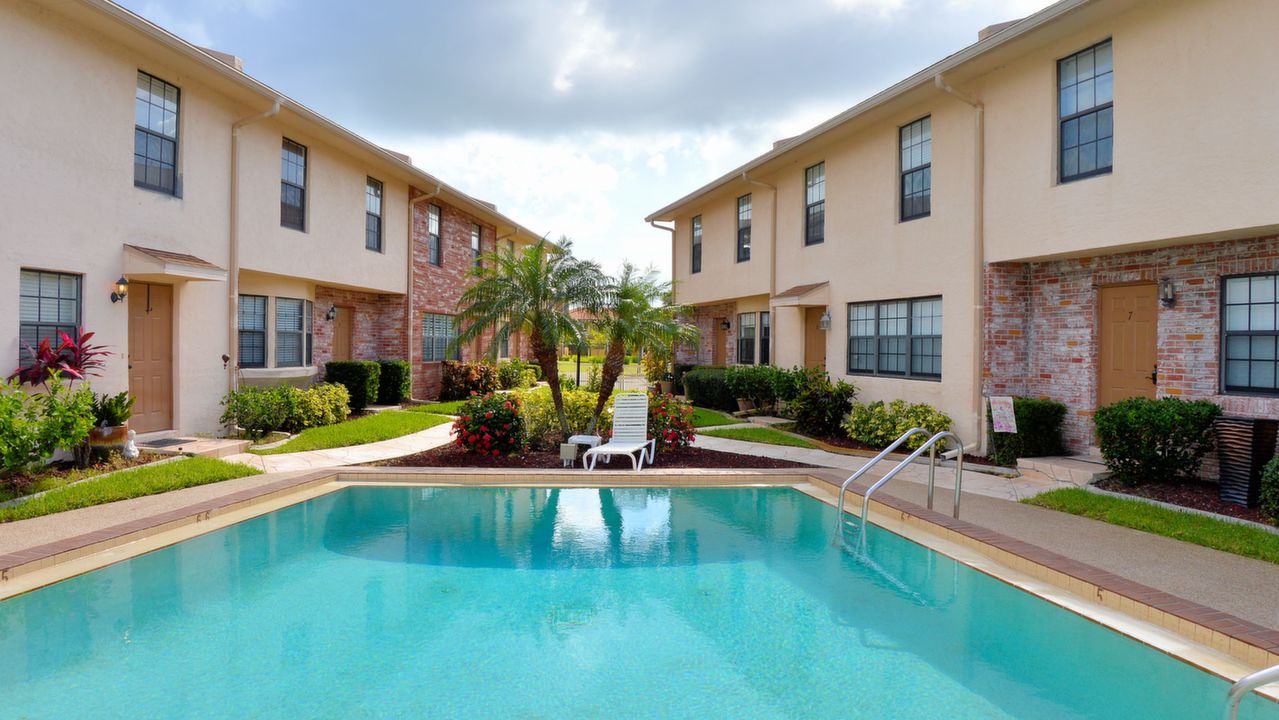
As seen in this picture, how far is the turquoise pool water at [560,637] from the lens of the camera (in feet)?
13.2

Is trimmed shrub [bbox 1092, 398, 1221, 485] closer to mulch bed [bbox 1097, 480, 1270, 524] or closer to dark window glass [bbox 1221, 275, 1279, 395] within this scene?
mulch bed [bbox 1097, 480, 1270, 524]

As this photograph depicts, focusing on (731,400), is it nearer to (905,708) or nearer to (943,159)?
(943,159)

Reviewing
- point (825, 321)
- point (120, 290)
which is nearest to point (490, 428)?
point (120, 290)

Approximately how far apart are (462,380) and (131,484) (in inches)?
424

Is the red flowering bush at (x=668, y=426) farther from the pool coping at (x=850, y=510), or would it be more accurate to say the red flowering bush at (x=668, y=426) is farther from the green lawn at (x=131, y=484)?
the green lawn at (x=131, y=484)

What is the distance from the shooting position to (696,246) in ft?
68.3

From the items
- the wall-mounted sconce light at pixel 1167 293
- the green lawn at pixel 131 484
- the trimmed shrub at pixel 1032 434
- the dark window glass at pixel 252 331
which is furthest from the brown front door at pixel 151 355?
the wall-mounted sconce light at pixel 1167 293

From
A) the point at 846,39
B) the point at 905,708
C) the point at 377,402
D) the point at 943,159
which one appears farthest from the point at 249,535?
the point at 846,39

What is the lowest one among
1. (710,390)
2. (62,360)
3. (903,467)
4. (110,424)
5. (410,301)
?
(903,467)

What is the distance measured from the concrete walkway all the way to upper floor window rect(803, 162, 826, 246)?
8886 mm

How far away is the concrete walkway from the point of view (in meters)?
9.91

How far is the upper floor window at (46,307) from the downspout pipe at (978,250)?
41.8 ft

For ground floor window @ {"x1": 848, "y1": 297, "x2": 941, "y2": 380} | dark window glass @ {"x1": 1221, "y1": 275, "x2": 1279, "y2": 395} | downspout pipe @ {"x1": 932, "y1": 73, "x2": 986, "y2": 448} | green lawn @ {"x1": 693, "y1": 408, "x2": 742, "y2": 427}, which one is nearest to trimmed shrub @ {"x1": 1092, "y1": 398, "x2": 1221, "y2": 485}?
dark window glass @ {"x1": 1221, "y1": 275, "x2": 1279, "y2": 395}

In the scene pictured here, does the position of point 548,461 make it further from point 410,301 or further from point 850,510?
point 410,301
